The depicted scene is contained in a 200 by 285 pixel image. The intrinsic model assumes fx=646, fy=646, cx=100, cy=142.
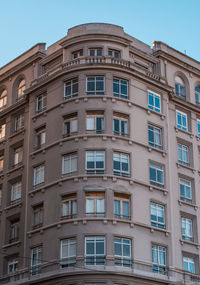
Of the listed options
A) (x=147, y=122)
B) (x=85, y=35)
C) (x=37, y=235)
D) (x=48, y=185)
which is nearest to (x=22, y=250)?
(x=37, y=235)

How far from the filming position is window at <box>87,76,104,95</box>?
5019 centimetres

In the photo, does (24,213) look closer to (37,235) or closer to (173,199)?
(37,235)

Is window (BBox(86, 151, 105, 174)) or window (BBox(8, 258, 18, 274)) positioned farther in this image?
window (BBox(8, 258, 18, 274))

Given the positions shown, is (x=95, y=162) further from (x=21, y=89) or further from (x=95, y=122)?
(x=21, y=89)

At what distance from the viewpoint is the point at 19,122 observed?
5594 cm

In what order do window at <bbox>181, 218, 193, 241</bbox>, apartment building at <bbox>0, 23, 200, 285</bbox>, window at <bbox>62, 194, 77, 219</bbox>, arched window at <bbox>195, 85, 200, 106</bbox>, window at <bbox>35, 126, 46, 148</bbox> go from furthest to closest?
arched window at <bbox>195, 85, 200, 106</bbox>, window at <bbox>35, 126, 46, 148</bbox>, window at <bbox>181, 218, 193, 241</bbox>, window at <bbox>62, 194, 77, 219</bbox>, apartment building at <bbox>0, 23, 200, 285</bbox>

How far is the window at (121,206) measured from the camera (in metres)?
46.6

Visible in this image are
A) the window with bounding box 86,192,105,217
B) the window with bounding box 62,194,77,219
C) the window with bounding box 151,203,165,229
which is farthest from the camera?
the window with bounding box 151,203,165,229

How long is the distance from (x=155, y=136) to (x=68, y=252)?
1229 centimetres

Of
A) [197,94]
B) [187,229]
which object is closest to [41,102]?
[197,94]

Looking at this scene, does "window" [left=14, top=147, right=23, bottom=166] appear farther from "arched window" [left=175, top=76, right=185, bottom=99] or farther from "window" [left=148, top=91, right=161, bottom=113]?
"arched window" [left=175, top=76, right=185, bottom=99]

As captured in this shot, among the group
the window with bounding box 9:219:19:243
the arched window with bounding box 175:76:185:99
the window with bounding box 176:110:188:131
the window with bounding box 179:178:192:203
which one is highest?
the arched window with bounding box 175:76:185:99

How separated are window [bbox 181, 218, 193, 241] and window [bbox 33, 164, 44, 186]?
1170cm

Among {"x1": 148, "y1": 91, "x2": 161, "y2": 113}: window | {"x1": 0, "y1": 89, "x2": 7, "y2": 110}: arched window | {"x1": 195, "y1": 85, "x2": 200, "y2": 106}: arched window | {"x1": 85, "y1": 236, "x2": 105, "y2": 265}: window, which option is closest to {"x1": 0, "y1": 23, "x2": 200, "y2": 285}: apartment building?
{"x1": 85, "y1": 236, "x2": 105, "y2": 265}: window
